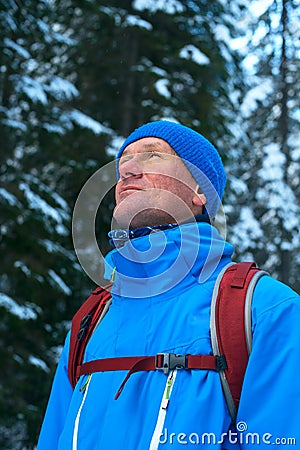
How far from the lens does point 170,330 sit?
6.22 ft

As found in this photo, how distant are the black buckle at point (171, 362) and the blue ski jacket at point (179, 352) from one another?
0.8 inches

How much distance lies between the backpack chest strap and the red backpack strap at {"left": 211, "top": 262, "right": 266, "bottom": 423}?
29 millimetres

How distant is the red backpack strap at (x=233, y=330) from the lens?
1738mm

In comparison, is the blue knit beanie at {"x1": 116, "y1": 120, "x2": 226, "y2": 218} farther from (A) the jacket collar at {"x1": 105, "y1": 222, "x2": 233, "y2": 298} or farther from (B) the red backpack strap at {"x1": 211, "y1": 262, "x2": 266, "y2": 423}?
(B) the red backpack strap at {"x1": 211, "y1": 262, "x2": 266, "y2": 423}

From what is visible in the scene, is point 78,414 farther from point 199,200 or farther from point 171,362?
point 199,200

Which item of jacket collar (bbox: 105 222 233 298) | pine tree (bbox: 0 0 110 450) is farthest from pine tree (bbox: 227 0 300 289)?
jacket collar (bbox: 105 222 233 298)

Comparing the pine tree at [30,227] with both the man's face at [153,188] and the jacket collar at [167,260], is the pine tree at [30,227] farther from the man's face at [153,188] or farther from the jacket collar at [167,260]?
the jacket collar at [167,260]

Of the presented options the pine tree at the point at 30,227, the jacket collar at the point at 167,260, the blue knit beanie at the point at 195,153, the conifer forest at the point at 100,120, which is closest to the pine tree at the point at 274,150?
the conifer forest at the point at 100,120

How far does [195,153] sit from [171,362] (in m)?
0.95

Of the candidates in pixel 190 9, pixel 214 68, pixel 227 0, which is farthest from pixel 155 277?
pixel 227 0

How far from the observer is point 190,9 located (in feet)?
39.7

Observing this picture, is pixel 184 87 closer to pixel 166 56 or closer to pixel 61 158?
pixel 166 56

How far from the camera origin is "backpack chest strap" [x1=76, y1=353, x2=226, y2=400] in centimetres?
176

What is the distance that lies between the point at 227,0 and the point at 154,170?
39.3ft
